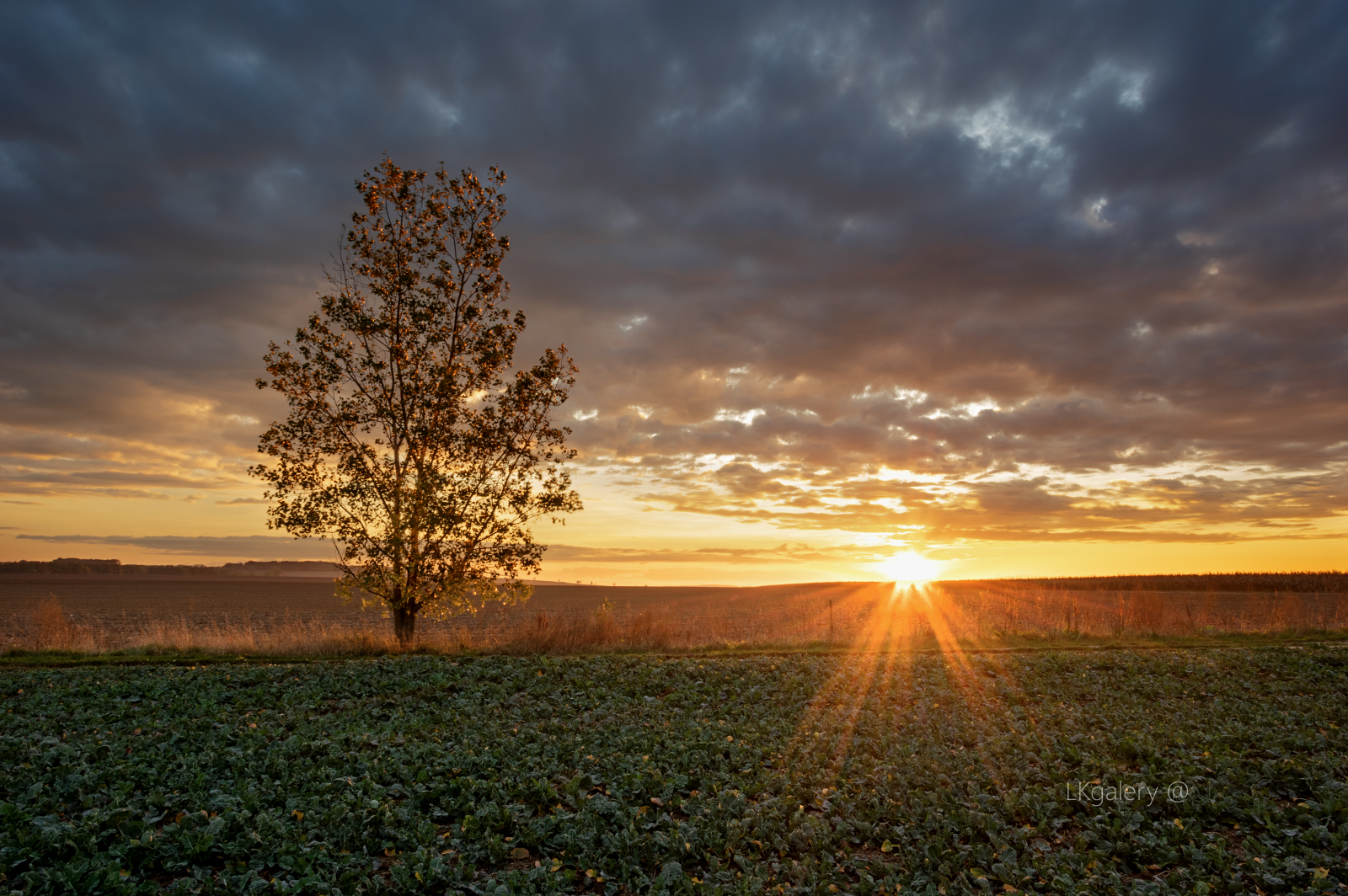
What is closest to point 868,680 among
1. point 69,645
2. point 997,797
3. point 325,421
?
point 997,797

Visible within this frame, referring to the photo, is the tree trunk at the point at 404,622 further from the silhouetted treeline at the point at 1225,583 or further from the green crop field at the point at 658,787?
the silhouetted treeline at the point at 1225,583

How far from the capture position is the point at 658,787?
9008 millimetres

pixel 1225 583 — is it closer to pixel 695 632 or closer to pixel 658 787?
pixel 695 632

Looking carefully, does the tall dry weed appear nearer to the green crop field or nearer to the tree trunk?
the green crop field

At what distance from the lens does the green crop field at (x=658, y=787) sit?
701cm

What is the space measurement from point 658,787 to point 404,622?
50.1ft

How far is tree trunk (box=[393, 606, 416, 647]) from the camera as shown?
21781 mm

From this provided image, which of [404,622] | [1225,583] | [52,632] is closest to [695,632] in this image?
[404,622]

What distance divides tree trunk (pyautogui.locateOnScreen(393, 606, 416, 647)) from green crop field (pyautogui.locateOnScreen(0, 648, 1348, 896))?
6.85 meters

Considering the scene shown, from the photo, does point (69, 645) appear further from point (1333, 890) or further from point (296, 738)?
point (1333, 890)

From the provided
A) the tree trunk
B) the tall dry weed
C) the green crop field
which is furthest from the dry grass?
the green crop field

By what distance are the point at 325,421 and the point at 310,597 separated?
6930 centimetres

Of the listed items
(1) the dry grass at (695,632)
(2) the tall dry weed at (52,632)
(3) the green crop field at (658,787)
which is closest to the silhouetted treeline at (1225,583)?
(1) the dry grass at (695,632)

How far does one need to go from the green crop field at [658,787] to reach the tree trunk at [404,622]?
270 inches
